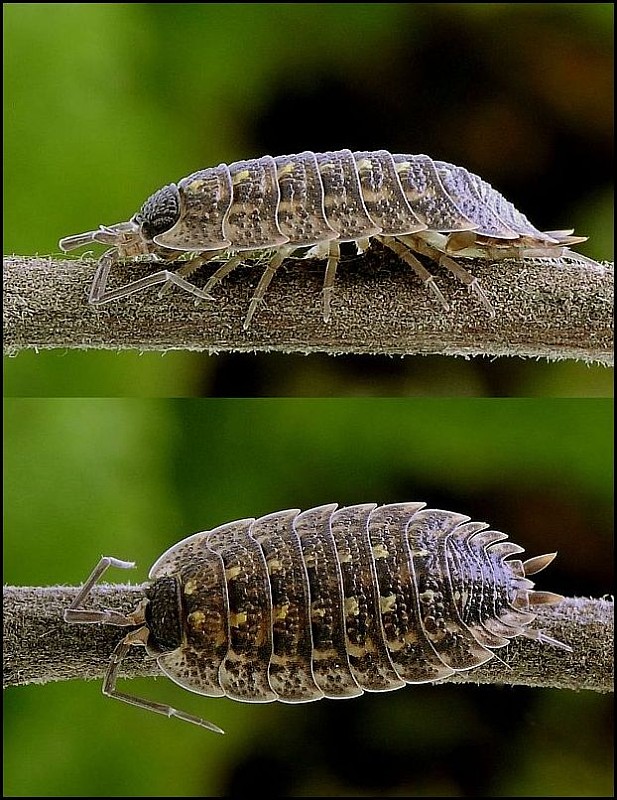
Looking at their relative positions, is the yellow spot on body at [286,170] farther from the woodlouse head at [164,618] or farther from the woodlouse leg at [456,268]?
the woodlouse head at [164,618]

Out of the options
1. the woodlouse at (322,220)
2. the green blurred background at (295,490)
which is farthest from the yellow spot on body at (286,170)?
the green blurred background at (295,490)

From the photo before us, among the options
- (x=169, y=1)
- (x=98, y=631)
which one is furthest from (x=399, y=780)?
(x=169, y=1)

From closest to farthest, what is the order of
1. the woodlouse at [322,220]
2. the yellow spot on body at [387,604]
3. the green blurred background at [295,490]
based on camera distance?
the yellow spot on body at [387,604] → the woodlouse at [322,220] → the green blurred background at [295,490]

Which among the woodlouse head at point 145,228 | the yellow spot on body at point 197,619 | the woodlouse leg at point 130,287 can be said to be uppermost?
the woodlouse head at point 145,228

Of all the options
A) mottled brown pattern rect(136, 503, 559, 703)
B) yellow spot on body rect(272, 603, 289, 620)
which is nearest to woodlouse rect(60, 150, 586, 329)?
mottled brown pattern rect(136, 503, 559, 703)

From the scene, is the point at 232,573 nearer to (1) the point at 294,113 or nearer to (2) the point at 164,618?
(2) the point at 164,618

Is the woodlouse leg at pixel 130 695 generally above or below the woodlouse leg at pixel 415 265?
below

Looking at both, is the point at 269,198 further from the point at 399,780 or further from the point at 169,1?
the point at 399,780
